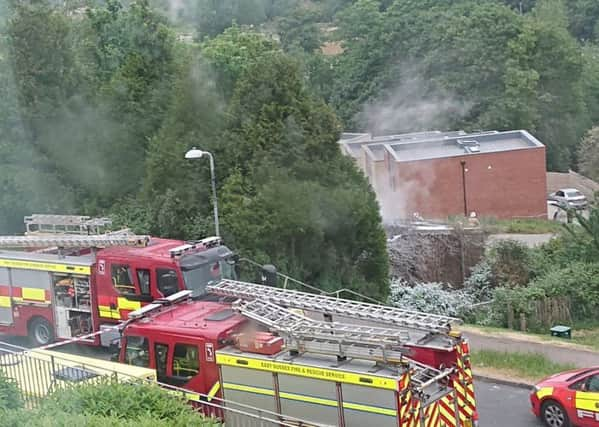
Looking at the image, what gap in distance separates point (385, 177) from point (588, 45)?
34266mm

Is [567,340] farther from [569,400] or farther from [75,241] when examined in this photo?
[75,241]

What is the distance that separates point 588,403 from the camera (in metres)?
12.8

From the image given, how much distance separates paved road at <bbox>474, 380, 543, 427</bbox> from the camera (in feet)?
45.9

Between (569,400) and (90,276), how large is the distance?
8.47 meters

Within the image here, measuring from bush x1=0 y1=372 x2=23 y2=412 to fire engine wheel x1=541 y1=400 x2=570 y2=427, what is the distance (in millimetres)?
7473

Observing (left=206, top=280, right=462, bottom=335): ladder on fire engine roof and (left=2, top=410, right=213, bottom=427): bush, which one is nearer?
(left=2, top=410, right=213, bottom=427): bush

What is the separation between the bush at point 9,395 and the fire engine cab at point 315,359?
2.86m

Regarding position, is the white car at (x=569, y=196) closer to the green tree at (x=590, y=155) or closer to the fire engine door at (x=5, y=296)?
the green tree at (x=590, y=155)

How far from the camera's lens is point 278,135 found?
2239 centimetres

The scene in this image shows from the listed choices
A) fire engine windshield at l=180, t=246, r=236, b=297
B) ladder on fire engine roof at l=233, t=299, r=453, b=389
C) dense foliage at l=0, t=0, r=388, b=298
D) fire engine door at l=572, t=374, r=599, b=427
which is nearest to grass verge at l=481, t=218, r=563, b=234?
dense foliage at l=0, t=0, r=388, b=298

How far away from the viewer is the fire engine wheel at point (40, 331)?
17766 millimetres

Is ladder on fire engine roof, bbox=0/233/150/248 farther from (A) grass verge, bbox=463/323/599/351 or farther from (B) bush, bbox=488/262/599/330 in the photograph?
(B) bush, bbox=488/262/599/330

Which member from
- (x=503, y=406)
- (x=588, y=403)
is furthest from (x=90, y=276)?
(x=588, y=403)

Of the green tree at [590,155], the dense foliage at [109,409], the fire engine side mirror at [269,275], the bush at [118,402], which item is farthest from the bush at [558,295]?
the green tree at [590,155]
